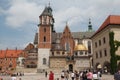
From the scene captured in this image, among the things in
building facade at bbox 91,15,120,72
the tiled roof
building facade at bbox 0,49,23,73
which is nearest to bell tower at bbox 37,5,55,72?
building facade at bbox 91,15,120,72

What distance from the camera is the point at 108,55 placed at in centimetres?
4641

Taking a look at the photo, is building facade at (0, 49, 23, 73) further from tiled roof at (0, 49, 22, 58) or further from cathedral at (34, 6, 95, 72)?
cathedral at (34, 6, 95, 72)

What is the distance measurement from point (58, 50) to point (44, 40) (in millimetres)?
5813

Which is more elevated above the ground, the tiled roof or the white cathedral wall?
the tiled roof

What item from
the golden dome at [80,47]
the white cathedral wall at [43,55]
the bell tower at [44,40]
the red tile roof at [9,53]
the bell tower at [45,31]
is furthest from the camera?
the red tile roof at [9,53]

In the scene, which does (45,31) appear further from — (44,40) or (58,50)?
(58,50)

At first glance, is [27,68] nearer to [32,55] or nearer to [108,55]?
[32,55]

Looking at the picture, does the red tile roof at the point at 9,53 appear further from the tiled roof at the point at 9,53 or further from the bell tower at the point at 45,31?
the bell tower at the point at 45,31

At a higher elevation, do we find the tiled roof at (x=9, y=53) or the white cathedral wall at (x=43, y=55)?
the tiled roof at (x=9, y=53)

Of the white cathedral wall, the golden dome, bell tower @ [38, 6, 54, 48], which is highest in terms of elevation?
bell tower @ [38, 6, 54, 48]

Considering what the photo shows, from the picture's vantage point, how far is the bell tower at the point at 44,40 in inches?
2928

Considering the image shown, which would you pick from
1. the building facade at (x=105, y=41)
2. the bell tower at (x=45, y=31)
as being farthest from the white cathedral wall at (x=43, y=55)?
the building facade at (x=105, y=41)

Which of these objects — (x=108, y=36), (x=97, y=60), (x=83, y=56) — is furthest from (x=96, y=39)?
(x=83, y=56)

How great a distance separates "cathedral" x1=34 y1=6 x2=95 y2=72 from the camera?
244 feet
